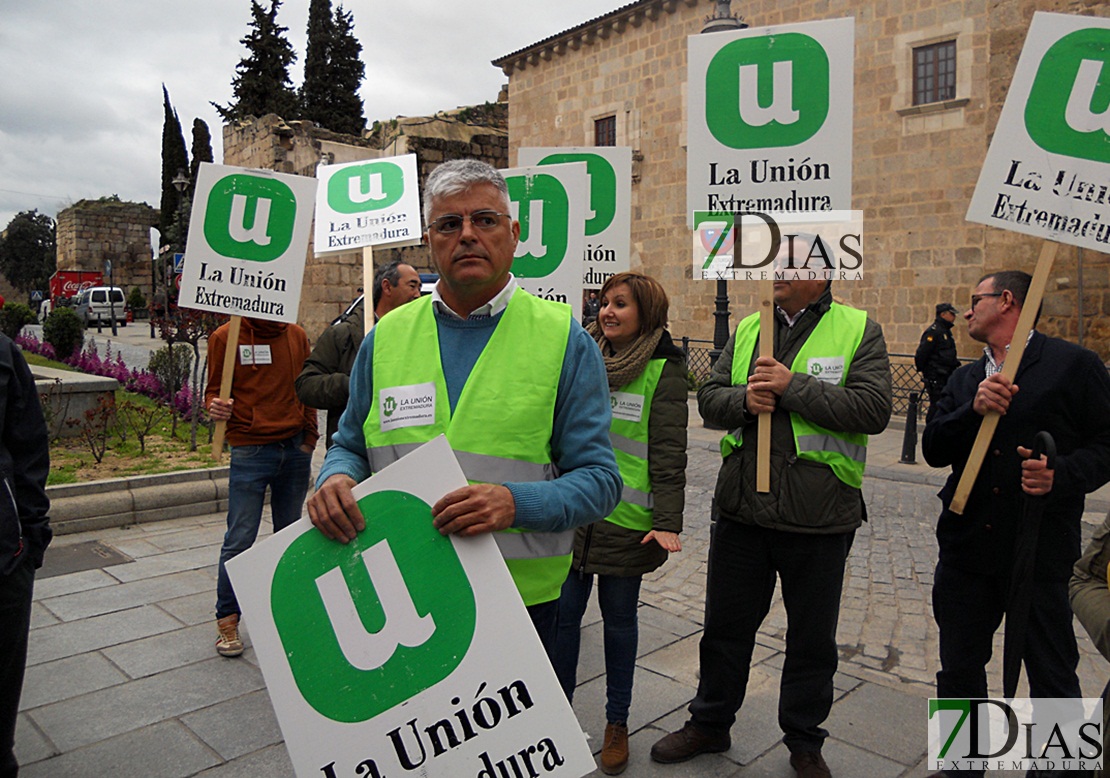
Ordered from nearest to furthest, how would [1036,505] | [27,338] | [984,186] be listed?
1. [1036,505]
2. [984,186]
3. [27,338]

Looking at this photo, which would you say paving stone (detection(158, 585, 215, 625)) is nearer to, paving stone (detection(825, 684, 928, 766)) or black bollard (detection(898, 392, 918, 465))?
paving stone (detection(825, 684, 928, 766))

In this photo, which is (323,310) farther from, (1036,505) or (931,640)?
(1036,505)

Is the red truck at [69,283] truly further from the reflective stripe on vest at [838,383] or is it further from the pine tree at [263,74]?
the reflective stripe on vest at [838,383]

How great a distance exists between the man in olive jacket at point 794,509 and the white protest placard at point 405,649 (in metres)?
1.54

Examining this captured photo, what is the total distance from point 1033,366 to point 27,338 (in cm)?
1984

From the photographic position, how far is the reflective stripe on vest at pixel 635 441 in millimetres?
3176

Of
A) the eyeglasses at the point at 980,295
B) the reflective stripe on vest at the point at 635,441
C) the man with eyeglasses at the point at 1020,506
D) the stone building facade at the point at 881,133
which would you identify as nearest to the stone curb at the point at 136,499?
the reflective stripe on vest at the point at 635,441

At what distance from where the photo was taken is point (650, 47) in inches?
814

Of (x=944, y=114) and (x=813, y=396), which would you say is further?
(x=944, y=114)

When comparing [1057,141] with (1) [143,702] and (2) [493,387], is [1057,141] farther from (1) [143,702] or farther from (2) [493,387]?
(1) [143,702]

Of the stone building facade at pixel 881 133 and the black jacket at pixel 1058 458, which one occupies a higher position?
the stone building facade at pixel 881 133

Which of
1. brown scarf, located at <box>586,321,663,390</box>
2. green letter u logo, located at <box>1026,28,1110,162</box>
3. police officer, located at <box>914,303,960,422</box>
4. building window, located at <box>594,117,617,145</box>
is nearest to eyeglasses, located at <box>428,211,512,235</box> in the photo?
brown scarf, located at <box>586,321,663,390</box>

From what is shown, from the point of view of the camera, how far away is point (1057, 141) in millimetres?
2992

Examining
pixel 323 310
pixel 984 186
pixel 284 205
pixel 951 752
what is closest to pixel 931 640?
pixel 951 752
